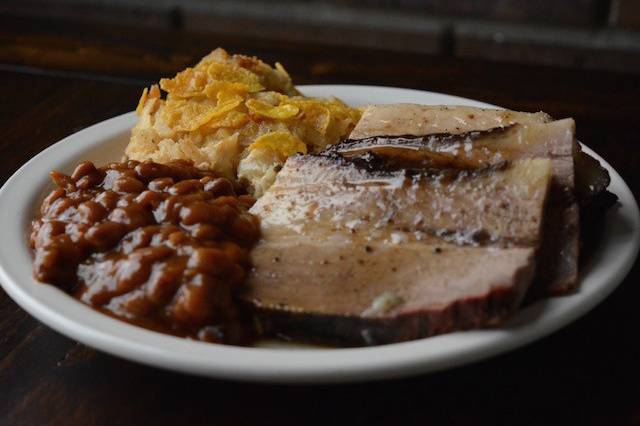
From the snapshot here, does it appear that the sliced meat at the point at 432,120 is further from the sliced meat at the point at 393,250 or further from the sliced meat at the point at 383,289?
the sliced meat at the point at 383,289

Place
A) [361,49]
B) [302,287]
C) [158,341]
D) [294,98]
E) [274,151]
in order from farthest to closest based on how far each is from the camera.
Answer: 1. [361,49]
2. [294,98]
3. [274,151]
4. [302,287]
5. [158,341]

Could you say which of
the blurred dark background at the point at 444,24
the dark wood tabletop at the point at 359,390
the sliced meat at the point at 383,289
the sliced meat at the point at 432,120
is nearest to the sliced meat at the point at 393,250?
the sliced meat at the point at 383,289

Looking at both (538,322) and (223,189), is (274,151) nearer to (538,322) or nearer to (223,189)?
(223,189)

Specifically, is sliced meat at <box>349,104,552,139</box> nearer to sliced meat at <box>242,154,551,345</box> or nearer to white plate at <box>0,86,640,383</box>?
sliced meat at <box>242,154,551,345</box>

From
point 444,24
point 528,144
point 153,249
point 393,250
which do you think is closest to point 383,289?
point 393,250

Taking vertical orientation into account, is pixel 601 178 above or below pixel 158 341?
above

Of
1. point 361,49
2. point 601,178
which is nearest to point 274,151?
point 601,178
